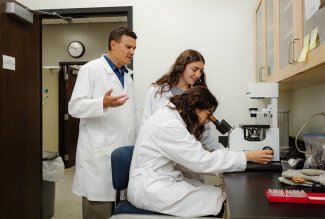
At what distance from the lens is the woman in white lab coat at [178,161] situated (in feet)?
4.54

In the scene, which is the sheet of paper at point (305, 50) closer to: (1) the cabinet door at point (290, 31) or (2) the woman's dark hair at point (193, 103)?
(1) the cabinet door at point (290, 31)

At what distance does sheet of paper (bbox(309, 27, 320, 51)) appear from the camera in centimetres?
113

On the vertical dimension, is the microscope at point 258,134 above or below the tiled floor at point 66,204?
above

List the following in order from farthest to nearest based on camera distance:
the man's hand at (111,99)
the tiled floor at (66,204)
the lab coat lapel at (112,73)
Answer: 1. the tiled floor at (66,204)
2. the lab coat lapel at (112,73)
3. the man's hand at (111,99)

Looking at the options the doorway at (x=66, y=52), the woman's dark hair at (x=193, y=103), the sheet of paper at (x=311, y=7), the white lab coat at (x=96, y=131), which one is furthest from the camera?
the doorway at (x=66, y=52)

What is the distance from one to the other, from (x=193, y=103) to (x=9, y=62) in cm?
134

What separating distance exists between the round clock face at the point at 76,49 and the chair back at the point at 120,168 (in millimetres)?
3992

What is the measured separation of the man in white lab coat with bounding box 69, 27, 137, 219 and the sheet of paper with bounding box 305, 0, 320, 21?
3.53 ft

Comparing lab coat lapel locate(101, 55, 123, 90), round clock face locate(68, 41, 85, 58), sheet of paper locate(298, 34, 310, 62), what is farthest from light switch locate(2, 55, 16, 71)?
round clock face locate(68, 41, 85, 58)

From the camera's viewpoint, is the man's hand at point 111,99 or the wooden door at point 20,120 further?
the wooden door at point 20,120

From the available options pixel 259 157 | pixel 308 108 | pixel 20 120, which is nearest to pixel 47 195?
pixel 20 120

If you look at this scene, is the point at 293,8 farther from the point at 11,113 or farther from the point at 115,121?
the point at 11,113

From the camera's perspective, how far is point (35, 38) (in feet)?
8.34

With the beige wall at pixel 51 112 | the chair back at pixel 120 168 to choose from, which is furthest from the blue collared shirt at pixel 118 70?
the beige wall at pixel 51 112
